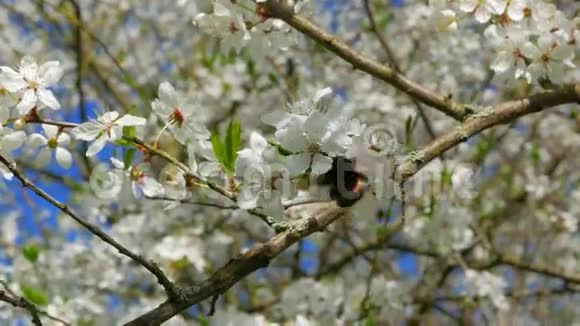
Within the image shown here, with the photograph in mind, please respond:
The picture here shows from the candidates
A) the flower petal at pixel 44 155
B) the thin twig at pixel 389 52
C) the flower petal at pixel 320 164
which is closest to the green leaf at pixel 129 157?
the flower petal at pixel 44 155

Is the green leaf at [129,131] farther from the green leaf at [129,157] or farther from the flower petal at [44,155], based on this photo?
the flower petal at [44,155]

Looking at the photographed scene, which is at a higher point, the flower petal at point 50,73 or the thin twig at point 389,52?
the thin twig at point 389,52

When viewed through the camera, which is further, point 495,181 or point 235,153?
point 495,181

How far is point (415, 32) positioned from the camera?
351 centimetres

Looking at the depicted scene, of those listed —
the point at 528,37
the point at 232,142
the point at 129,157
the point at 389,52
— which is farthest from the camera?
the point at 389,52

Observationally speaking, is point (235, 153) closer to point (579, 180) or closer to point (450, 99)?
point (450, 99)

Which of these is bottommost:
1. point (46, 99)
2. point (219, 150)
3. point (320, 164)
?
point (320, 164)

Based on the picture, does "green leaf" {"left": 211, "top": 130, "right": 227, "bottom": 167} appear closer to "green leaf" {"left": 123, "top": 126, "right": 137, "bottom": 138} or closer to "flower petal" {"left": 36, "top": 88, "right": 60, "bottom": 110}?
"green leaf" {"left": 123, "top": 126, "right": 137, "bottom": 138}

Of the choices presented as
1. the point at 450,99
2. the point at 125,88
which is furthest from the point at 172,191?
the point at 125,88

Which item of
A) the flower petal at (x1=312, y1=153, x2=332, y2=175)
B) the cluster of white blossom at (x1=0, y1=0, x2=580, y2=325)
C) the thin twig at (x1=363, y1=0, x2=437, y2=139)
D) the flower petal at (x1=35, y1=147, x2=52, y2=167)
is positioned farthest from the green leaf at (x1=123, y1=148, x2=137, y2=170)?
the thin twig at (x1=363, y1=0, x2=437, y2=139)

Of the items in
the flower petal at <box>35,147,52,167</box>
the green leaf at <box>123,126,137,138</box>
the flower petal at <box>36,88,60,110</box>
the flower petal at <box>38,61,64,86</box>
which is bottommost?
the flower petal at <box>35,147,52,167</box>

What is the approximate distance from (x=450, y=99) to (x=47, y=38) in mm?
2957

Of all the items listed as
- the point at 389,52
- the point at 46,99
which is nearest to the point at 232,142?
the point at 46,99

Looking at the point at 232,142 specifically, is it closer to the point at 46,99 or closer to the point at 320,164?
the point at 320,164
